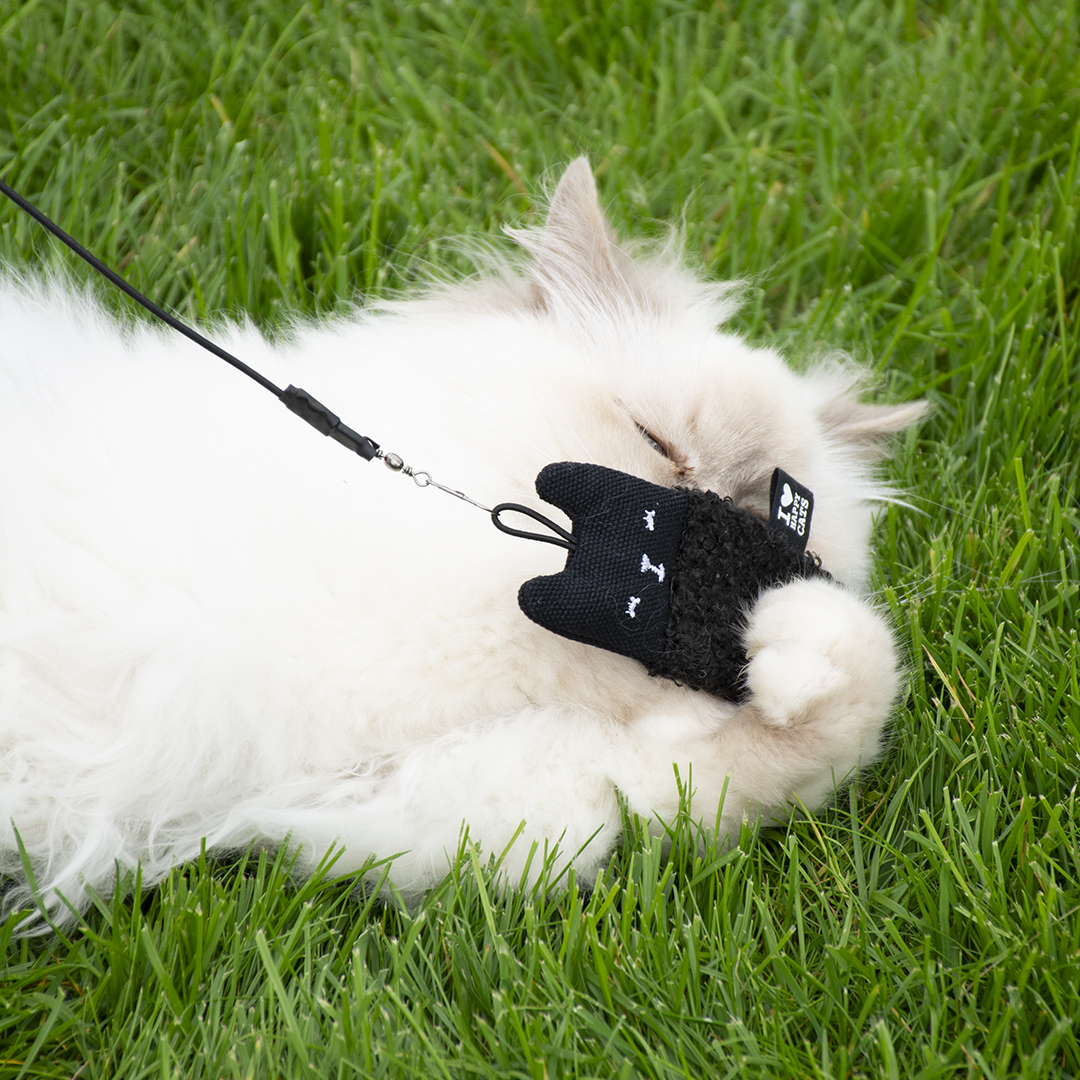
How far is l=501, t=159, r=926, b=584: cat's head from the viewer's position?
1.75 metres

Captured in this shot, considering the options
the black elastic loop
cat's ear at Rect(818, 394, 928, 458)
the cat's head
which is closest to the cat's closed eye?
the cat's head

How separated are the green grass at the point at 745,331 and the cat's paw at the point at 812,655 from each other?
247 mm

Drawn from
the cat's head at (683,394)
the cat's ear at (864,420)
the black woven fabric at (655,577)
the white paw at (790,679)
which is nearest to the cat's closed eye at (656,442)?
the cat's head at (683,394)

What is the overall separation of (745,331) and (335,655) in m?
1.68

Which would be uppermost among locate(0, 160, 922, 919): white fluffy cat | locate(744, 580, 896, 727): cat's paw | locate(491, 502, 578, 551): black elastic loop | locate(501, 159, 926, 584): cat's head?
locate(501, 159, 926, 584): cat's head

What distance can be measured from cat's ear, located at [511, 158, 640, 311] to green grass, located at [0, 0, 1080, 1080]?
53cm

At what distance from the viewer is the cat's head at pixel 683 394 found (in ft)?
5.74

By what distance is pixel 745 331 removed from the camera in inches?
106

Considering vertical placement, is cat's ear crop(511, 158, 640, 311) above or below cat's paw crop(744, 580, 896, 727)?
above

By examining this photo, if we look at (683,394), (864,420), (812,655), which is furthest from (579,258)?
(812,655)

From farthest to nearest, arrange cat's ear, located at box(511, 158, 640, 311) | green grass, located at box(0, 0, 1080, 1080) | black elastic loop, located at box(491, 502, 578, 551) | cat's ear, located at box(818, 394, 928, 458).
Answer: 1. cat's ear, located at box(818, 394, 928, 458)
2. cat's ear, located at box(511, 158, 640, 311)
3. black elastic loop, located at box(491, 502, 578, 551)
4. green grass, located at box(0, 0, 1080, 1080)

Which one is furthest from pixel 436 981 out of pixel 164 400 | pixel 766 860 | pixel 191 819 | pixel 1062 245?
pixel 1062 245

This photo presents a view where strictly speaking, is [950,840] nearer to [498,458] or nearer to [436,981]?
[436,981]

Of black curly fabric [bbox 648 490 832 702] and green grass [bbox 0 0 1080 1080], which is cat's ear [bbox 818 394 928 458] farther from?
black curly fabric [bbox 648 490 832 702]
